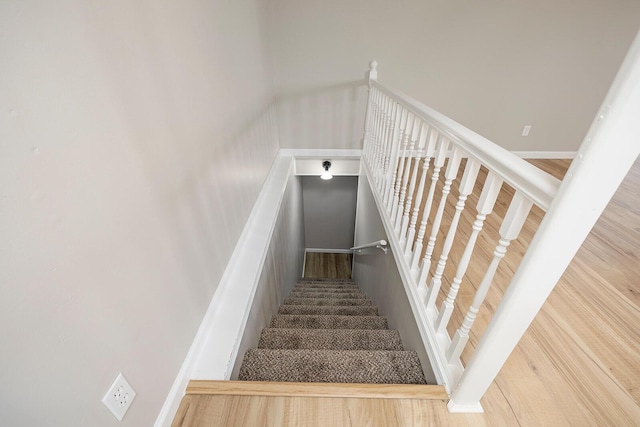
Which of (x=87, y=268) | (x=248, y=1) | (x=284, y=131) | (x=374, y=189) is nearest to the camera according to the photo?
(x=87, y=268)

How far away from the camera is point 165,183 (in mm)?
931

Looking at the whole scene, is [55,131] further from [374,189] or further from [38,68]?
[374,189]

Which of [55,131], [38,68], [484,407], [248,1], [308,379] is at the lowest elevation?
[308,379]

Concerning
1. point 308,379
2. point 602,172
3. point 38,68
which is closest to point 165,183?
point 38,68

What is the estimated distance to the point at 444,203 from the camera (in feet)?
3.65

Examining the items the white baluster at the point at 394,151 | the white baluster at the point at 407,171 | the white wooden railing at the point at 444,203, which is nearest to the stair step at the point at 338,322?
the white wooden railing at the point at 444,203

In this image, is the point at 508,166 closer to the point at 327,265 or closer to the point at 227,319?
the point at 227,319

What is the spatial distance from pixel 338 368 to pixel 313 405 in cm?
23

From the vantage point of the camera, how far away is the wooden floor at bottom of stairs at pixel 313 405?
0.94 m

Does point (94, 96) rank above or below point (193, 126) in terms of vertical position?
above

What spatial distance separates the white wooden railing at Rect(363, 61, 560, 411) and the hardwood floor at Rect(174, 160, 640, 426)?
13cm

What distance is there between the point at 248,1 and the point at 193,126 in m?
1.47

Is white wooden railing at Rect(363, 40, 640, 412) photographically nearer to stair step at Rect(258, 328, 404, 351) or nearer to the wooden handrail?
the wooden handrail

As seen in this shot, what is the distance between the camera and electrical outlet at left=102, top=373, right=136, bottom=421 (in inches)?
27.1
